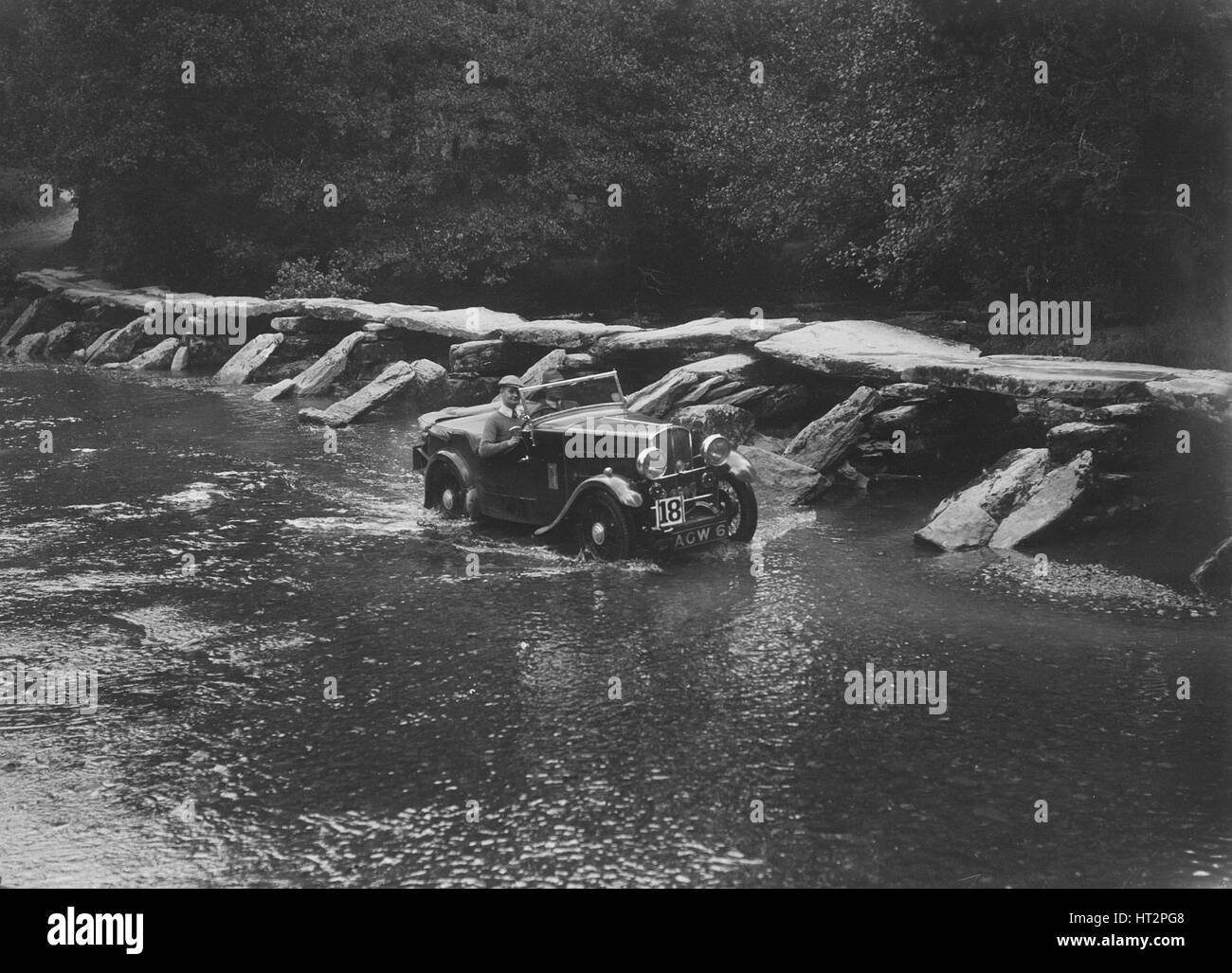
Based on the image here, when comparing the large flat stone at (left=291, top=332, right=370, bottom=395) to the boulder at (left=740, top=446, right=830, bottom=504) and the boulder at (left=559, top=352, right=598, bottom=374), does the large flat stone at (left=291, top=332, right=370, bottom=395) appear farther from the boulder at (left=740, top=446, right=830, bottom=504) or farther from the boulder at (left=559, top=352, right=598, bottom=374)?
the boulder at (left=740, top=446, right=830, bottom=504)

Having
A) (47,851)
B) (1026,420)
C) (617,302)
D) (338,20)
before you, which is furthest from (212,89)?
(47,851)

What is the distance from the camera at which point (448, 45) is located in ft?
109

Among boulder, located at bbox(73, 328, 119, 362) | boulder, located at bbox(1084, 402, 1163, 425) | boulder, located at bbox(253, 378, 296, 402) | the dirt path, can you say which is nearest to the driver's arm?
boulder, located at bbox(1084, 402, 1163, 425)

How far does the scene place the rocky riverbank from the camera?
12.0 meters

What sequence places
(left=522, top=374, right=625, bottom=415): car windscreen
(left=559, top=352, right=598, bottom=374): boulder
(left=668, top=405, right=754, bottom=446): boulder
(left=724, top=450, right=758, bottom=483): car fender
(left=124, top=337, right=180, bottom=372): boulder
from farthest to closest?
(left=124, top=337, right=180, bottom=372): boulder
(left=559, top=352, right=598, bottom=374): boulder
(left=668, top=405, right=754, bottom=446): boulder
(left=522, top=374, right=625, bottom=415): car windscreen
(left=724, top=450, right=758, bottom=483): car fender

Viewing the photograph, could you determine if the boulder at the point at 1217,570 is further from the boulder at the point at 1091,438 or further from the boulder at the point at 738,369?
the boulder at the point at 738,369

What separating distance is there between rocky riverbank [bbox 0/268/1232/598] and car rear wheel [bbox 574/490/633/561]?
9.98 ft

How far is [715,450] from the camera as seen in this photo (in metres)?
11.3

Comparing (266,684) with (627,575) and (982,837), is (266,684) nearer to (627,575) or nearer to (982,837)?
(627,575)

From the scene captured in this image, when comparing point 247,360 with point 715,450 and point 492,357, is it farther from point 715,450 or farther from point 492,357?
point 715,450

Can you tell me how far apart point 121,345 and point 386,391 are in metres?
13.8

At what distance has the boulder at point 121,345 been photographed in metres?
31.1

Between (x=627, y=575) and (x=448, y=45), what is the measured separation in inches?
1029
